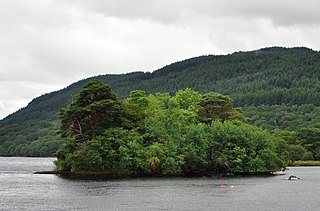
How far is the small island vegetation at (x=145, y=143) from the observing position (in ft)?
339

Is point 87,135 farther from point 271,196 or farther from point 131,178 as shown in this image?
point 271,196

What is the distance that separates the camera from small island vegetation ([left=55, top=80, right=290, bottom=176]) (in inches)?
4063

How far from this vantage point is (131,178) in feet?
332

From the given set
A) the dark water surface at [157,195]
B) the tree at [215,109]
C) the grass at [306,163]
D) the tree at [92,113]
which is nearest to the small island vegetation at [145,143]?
the tree at [92,113]

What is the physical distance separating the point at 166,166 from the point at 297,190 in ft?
98.1

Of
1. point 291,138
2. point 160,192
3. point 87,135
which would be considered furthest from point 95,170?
point 291,138

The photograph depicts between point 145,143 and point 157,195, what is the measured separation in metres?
39.3

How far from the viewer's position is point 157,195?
232 ft

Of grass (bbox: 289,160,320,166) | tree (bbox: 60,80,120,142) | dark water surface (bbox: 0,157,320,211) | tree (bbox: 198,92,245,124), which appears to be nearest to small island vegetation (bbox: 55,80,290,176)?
tree (bbox: 60,80,120,142)

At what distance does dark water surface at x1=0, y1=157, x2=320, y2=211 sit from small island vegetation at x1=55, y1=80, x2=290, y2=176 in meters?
10.6

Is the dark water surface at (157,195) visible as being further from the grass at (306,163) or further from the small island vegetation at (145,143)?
the grass at (306,163)

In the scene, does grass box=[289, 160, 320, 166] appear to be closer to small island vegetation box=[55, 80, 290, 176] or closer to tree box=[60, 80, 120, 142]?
small island vegetation box=[55, 80, 290, 176]

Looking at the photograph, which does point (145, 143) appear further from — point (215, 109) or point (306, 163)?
point (306, 163)

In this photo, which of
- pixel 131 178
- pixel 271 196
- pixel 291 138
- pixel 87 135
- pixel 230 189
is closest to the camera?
pixel 271 196
